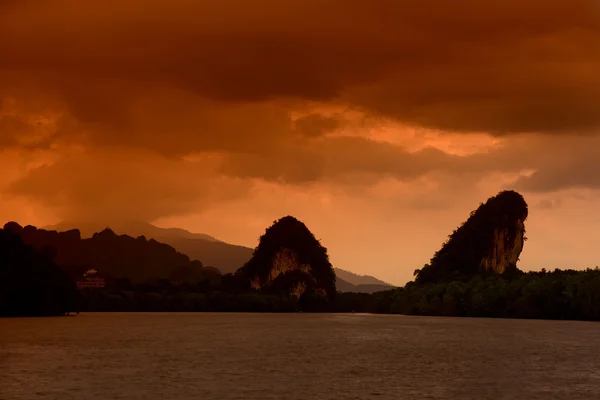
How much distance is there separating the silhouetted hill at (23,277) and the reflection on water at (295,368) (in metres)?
52.2

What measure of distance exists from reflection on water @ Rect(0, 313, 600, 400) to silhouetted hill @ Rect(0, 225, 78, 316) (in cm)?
5219

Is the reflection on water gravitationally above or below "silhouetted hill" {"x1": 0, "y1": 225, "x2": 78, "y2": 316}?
below

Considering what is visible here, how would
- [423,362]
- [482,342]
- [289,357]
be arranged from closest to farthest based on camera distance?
[423,362] < [289,357] < [482,342]

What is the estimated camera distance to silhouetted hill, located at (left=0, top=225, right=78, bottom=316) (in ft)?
582

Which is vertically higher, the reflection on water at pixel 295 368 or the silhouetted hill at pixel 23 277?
the silhouetted hill at pixel 23 277

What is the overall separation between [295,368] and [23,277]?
115 metres

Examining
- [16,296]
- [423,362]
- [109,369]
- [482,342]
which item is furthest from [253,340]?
[16,296]

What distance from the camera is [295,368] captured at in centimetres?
7656

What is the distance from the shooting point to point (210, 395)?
184 ft

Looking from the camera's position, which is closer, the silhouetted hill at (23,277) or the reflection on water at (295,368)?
the reflection on water at (295,368)

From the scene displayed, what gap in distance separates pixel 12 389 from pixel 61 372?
12753 mm

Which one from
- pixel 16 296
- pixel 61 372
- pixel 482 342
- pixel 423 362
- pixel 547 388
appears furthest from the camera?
pixel 16 296

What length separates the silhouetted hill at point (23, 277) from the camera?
6983 inches

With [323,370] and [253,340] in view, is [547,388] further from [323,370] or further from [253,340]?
[253,340]
